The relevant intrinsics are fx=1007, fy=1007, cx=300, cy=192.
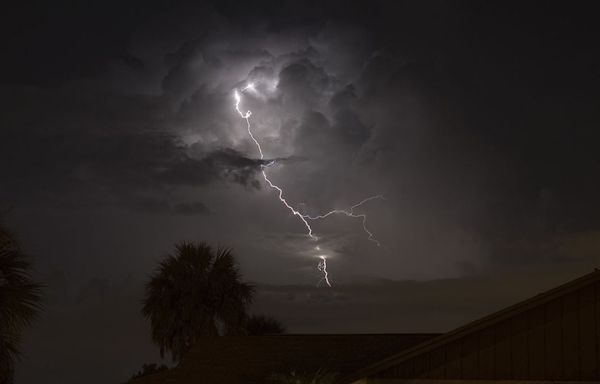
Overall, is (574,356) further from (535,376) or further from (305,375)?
(305,375)

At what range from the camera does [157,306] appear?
41.1 m

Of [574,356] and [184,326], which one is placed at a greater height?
[184,326]

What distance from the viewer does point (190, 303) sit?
40656 millimetres

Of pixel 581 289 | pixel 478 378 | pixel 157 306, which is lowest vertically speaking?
pixel 478 378

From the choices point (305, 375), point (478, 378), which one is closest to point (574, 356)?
point (478, 378)

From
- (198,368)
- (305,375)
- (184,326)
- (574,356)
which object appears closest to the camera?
(574,356)

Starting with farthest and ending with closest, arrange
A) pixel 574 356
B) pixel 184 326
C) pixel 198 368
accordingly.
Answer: pixel 184 326
pixel 198 368
pixel 574 356

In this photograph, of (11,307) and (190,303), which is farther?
(190,303)

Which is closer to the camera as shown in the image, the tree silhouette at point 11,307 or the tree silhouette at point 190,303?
the tree silhouette at point 11,307

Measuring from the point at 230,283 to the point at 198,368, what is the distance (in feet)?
41.9

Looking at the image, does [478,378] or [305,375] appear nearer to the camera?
[478,378]

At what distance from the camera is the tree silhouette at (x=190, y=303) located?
134 ft

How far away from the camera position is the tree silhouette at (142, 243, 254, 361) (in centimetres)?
4081

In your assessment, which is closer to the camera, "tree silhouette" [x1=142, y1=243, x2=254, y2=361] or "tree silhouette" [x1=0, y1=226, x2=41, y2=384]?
"tree silhouette" [x1=0, y1=226, x2=41, y2=384]
